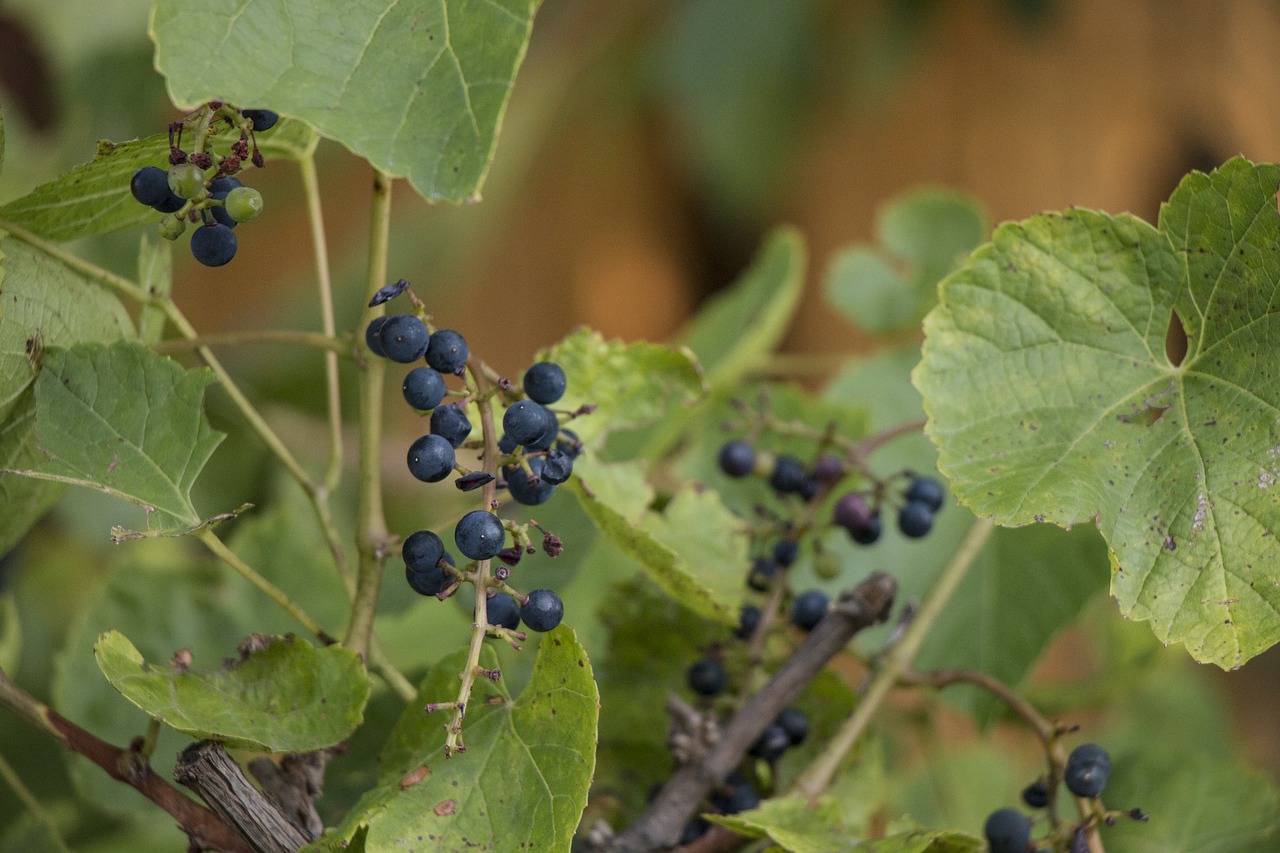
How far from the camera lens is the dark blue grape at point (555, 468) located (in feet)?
1.52

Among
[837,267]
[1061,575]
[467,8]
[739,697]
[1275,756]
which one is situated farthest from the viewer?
[1275,756]

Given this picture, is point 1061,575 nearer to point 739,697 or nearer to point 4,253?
point 739,697

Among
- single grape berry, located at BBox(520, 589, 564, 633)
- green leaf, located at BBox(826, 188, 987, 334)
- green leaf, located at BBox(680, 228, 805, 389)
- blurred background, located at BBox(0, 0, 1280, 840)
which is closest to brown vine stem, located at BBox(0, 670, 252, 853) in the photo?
single grape berry, located at BBox(520, 589, 564, 633)

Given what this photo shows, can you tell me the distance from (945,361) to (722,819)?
0.72ft

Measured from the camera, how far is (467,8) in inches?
18.1

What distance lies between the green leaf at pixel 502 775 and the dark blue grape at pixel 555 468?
0.06 meters

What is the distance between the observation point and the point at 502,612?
0.46 meters

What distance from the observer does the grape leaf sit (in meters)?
0.46

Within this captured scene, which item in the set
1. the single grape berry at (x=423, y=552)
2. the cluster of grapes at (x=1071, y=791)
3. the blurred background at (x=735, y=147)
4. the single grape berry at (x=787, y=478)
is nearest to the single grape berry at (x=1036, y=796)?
the cluster of grapes at (x=1071, y=791)

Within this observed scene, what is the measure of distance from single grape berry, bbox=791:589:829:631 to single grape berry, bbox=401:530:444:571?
0.25 m

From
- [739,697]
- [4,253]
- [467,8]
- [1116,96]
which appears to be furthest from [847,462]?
[1116,96]

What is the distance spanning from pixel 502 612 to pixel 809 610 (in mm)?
223

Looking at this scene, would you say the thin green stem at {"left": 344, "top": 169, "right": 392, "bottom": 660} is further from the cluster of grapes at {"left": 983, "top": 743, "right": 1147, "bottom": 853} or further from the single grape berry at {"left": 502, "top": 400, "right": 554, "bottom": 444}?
the cluster of grapes at {"left": 983, "top": 743, "right": 1147, "bottom": 853}

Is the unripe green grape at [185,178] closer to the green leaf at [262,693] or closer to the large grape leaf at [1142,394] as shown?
the green leaf at [262,693]
